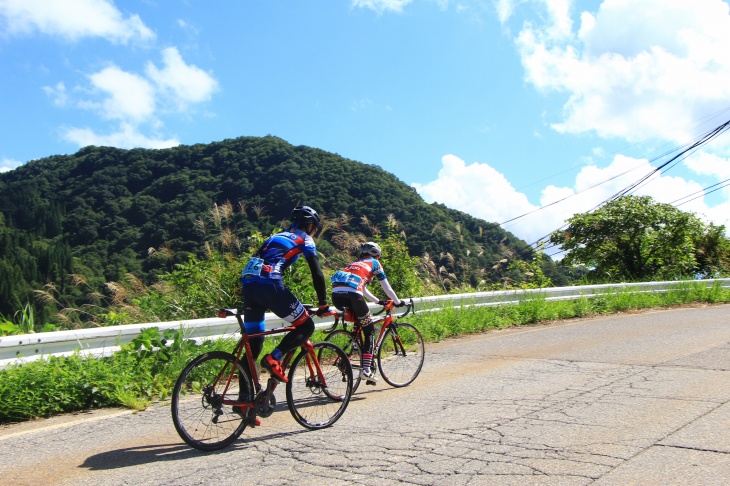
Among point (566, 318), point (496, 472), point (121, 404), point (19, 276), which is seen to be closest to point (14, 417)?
point (121, 404)

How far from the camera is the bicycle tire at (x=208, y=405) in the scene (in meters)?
5.06

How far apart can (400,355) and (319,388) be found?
7.42 feet

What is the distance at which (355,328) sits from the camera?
7.36 metres

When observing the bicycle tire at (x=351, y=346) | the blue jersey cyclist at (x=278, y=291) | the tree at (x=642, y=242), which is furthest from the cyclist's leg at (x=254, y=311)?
the tree at (x=642, y=242)

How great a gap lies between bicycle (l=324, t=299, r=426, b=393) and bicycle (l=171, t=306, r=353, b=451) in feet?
3.91

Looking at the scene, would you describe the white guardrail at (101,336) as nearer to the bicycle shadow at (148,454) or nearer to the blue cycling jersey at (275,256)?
the bicycle shadow at (148,454)

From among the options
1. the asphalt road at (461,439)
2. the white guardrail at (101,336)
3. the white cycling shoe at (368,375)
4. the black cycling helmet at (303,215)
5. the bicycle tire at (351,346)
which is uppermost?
the black cycling helmet at (303,215)

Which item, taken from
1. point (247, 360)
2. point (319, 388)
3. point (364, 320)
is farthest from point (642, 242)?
point (247, 360)

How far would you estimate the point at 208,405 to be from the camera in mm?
5215

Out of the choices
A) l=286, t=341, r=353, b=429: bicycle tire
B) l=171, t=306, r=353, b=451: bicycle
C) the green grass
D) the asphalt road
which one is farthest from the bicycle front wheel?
l=171, t=306, r=353, b=451: bicycle

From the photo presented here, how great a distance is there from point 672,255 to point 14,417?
70.8 ft

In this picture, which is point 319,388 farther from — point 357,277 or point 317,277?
point 357,277

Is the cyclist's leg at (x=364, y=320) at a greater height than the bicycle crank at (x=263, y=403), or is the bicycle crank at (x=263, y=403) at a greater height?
the cyclist's leg at (x=364, y=320)

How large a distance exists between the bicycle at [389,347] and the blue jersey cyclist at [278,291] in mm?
1423
